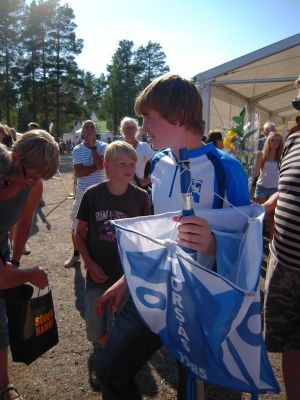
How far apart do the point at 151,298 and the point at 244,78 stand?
8.07 meters

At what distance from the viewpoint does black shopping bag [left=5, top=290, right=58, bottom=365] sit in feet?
6.87

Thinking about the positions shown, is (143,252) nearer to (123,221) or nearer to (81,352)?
(123,221)

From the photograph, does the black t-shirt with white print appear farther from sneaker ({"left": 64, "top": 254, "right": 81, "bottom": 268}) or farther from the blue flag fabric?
sneaker ({"left": 64, "top": 254, "right": 81, "bottom": 268})

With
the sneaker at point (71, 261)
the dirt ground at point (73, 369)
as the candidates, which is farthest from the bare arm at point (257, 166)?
the dirt ground at point (73, 369)

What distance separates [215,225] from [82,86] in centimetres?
4996

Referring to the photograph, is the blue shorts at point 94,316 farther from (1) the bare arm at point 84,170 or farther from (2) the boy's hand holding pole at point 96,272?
(1) the bare arm at point 84,170

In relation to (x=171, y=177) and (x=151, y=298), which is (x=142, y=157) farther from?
(x=151, y=298)

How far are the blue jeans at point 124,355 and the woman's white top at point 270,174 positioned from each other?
5.15 m

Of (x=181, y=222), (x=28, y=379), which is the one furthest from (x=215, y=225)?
(x=28, y=379)

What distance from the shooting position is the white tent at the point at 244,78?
7.12 meters

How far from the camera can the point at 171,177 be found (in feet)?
5.52

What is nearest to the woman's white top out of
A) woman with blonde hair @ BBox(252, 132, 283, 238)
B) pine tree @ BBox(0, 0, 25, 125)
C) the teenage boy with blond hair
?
woman with blonde hair @ BBox(252, 132, 283, 238)

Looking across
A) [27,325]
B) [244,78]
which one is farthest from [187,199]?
[244,78]

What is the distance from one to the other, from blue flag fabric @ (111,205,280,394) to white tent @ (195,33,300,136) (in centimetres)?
668
